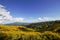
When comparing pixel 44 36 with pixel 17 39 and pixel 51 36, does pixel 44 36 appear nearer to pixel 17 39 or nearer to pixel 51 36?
pixel 51 36

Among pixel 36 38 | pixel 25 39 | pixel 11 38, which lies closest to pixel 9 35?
pixel 11 38

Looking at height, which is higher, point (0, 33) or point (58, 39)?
point (0, 33)

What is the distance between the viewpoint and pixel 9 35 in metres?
32.0

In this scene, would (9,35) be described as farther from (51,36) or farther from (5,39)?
(51,36)

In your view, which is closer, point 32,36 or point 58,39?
point 32,36

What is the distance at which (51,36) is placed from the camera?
113 feet

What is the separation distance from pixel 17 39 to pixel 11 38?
4.28 ft

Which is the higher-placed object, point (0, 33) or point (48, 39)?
point (0, 33)

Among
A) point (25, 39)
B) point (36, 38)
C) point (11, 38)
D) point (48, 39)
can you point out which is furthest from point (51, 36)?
point (11, 38)

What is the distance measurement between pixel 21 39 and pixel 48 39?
6497 mm

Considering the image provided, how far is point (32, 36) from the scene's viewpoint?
31766 mm

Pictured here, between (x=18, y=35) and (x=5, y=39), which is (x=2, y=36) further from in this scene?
(x=18, y=35)

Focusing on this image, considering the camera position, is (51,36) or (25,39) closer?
(25,39)

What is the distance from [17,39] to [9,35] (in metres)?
2.04
